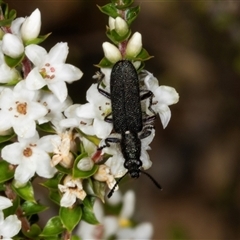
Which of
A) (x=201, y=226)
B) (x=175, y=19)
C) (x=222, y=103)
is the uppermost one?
(x=175, y=19)

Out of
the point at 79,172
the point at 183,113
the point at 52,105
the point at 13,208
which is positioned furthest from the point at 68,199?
the point at 183,113

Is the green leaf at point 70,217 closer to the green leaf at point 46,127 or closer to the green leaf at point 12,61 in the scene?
the green leaf at point 46,127

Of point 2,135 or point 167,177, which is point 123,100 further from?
point 167,177

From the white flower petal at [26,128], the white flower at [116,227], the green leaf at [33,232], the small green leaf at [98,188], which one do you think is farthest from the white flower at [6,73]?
the white flower at [116,227]

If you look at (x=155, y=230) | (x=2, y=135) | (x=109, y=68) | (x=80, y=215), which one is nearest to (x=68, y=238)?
(x=80, y=215)

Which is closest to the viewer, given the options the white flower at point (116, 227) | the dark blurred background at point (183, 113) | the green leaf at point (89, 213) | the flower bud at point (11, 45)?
the flower bud at point (11, 45)

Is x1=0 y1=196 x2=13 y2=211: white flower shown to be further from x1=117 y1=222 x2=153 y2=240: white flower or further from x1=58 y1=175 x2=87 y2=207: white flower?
x1=117 y1=222 x2=153 y2=240: white flower

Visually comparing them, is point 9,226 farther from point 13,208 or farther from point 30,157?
point 30,157
